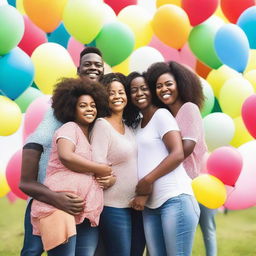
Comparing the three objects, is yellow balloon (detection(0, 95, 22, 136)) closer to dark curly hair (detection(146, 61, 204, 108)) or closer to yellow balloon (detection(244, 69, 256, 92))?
dark curly hair (detection(146, 61, 204, 108))

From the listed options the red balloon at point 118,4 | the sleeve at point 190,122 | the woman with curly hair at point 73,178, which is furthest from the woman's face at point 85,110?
the red balloon at point 118,4

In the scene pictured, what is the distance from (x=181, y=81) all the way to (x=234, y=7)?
1551 millimetres

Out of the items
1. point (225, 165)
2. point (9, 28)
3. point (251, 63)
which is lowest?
point (225, 165)

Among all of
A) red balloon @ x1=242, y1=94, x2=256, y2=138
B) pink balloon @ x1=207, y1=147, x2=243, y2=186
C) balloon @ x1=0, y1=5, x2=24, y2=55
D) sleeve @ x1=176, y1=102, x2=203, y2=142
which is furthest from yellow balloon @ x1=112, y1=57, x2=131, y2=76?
sleeve @ x1=176, y1=102, x2=203, y2=142

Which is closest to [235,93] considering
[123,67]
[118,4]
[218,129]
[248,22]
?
[218,129]

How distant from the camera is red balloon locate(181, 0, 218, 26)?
3424mm

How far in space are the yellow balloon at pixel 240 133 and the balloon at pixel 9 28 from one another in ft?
4.79

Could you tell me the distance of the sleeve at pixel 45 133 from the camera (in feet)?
6.75

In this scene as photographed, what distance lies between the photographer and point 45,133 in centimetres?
207

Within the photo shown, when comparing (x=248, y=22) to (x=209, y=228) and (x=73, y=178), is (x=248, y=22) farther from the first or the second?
(x=73, y=178)

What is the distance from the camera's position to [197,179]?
2.52 m

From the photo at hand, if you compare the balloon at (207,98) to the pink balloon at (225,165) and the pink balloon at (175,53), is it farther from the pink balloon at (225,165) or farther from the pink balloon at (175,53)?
the pink balloon at (225,165)

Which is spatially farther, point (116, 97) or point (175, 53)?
point (175, 53)

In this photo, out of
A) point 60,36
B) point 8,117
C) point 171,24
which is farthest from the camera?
point 60,36
